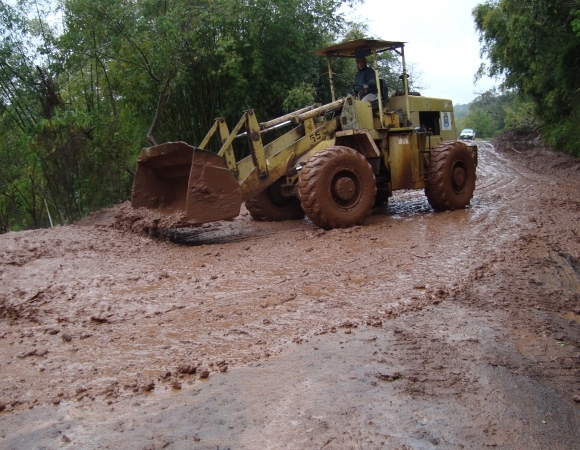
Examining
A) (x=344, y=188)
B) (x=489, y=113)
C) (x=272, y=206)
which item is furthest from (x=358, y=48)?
(x=489, y=113)

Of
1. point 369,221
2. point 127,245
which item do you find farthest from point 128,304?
point 369,221

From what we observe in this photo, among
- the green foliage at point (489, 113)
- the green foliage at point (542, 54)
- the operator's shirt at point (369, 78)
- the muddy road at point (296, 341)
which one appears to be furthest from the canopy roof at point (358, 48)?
the green foliage at point (489, 113)

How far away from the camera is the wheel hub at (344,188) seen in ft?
28.7

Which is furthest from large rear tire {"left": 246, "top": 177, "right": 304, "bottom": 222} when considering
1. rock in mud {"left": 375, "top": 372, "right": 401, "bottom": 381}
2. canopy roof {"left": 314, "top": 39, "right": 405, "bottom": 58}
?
rock in mud {"left": 375, "top": 372, "right": 401, "bottom": 381}

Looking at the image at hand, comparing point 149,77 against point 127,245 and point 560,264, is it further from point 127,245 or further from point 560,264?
point 560,264

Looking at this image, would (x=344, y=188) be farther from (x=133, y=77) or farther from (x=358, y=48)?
(x=133, y=77)

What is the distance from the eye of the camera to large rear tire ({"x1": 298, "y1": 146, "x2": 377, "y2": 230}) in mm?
8523

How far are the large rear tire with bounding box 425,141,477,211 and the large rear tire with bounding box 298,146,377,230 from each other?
170cm

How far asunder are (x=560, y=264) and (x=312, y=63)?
1226 centimetres

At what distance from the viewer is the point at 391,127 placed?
1013 centimetres

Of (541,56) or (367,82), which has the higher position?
(541,56)

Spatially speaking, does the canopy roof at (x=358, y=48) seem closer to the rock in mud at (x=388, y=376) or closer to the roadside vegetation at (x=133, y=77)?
the roadside vegetation at (x=133, y=77)

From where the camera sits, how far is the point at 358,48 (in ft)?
33.1

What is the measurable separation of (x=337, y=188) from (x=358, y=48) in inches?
110
